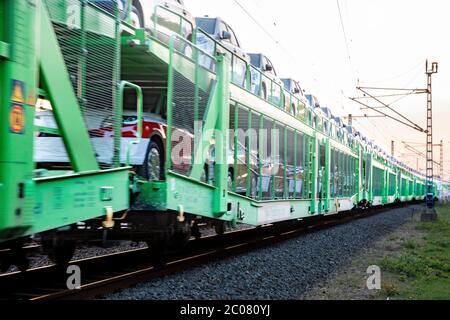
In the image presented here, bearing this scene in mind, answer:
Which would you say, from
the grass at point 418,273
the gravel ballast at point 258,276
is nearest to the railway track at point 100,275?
the gravel ballast at point 258,276

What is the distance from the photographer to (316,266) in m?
10.4

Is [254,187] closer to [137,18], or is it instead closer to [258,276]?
[258,276]

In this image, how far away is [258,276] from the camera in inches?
353

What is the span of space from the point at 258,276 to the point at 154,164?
227 cm

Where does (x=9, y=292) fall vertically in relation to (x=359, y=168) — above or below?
below

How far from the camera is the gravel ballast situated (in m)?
7.40

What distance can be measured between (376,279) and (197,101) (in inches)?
146

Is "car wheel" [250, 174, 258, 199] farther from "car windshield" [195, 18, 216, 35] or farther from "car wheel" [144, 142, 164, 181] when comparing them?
"car windshield" [195, 18, 216, 35]

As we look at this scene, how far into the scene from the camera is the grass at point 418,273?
799 centimetres

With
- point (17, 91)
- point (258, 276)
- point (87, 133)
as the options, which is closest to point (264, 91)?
point (258, 276)

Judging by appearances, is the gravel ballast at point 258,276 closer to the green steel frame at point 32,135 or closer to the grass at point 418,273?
the grass at point 418,273

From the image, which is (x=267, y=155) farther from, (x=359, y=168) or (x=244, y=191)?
(x=359, y=168)

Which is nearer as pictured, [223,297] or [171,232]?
[223,297]
